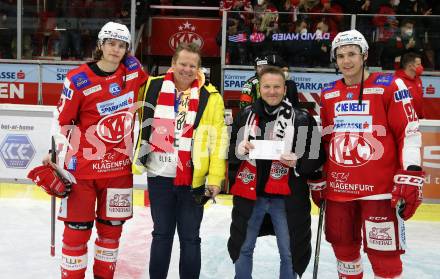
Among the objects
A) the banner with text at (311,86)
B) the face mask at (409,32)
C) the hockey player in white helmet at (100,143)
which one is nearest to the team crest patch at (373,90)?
the hockey player in white helmet at (100,143)

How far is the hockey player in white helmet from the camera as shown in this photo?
10.3 feet

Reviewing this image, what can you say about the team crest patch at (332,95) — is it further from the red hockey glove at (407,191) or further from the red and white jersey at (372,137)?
the red hockey glove at (407,191)

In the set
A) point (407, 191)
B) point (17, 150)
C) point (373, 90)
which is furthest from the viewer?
point (17, 150)

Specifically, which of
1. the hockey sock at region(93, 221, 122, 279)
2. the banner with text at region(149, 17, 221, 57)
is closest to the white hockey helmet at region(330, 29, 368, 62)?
the hockey sock at region(93, 221, 122, 279)

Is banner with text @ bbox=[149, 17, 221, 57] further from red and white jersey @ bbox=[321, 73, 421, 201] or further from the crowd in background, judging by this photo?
red and white jersey @ bbox=[321, 73, 421, 201]

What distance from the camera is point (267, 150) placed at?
2.98 metres

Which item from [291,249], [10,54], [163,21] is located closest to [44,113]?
[10,54]

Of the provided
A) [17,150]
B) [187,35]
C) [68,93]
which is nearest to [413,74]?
[68,93]

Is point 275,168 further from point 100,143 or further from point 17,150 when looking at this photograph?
point 17,150

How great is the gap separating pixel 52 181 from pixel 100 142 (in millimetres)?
326

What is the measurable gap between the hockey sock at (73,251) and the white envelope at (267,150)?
102 cm

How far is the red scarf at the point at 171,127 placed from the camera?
314 cm

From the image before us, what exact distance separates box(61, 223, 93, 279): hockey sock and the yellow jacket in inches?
18.0

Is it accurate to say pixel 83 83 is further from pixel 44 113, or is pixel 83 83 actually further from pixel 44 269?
pixel 44 113
